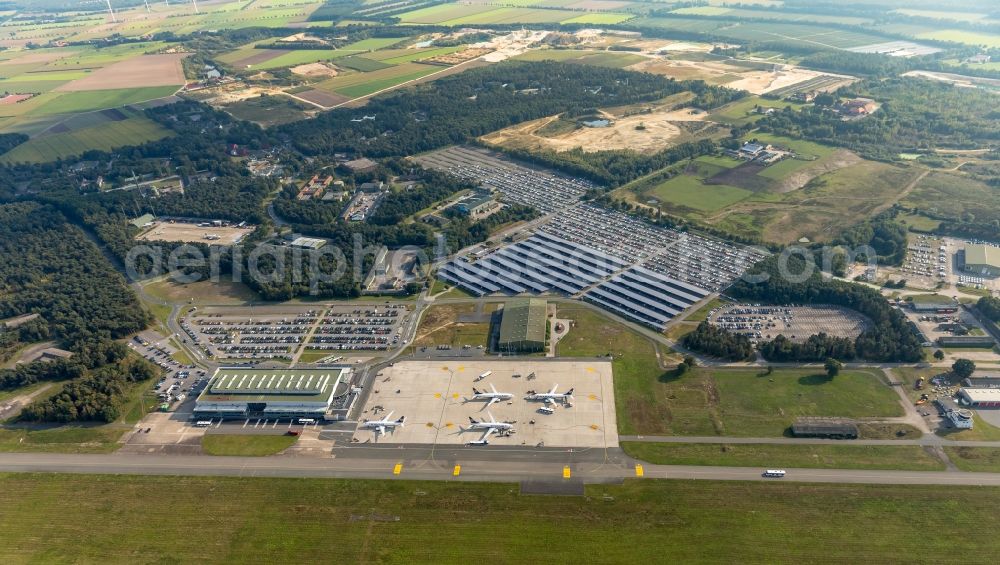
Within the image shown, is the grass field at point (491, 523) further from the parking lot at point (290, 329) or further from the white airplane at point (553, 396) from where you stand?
the parking lot at point (290, 329)

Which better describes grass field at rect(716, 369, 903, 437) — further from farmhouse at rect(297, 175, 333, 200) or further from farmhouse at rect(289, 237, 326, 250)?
farmhouse at rect(297, 175, 333, 200)

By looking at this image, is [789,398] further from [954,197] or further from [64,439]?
[64,439]

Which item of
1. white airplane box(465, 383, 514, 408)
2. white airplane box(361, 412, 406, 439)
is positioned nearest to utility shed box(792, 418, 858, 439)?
white airplane box(465, 383, 514, 408)

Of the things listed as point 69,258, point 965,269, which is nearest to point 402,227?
point 69,258

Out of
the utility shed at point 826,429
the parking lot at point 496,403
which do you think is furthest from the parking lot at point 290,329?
the utility shed at point 826,429

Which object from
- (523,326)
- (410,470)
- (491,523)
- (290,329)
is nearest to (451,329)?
(523,326)

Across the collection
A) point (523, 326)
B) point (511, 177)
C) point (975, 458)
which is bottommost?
point (975, 458)
